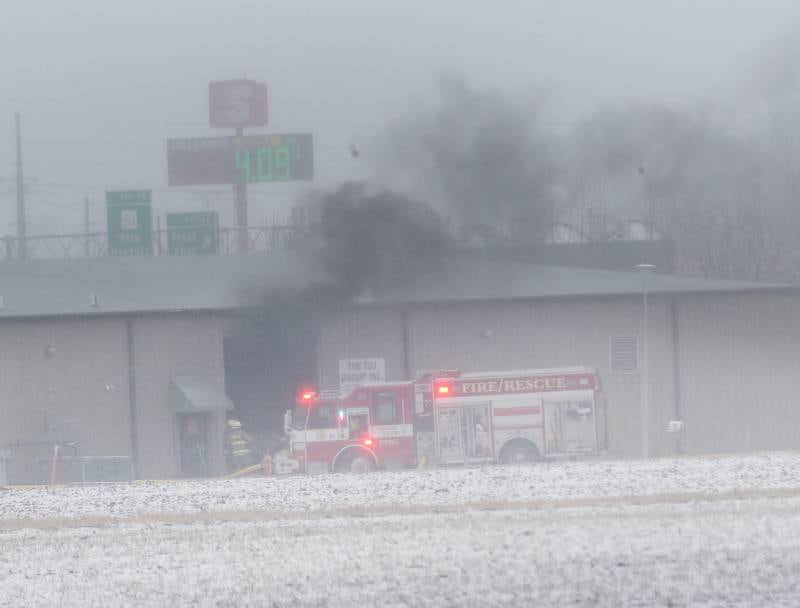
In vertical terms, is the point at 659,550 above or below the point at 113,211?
below

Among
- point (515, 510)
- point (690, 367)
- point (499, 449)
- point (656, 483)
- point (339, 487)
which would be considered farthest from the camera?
point (690, 367)

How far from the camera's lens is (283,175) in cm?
3659

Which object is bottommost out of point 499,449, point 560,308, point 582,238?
point 499,449

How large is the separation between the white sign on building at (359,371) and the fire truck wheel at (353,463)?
5.26 metres

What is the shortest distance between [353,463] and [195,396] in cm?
595

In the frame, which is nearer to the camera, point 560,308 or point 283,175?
point 560,308

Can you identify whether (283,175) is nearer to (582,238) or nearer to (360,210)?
(360,210)

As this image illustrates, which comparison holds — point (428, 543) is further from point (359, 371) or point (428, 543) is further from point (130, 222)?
point (130, 222)

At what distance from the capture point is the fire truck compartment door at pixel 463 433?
78.6 feet

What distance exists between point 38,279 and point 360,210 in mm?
10559

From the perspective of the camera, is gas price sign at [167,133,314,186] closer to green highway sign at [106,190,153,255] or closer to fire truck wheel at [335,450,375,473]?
green highway sign at [106,190,153,255]

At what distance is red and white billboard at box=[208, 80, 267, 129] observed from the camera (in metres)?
40.9

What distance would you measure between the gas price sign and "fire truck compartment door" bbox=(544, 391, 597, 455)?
589 inches

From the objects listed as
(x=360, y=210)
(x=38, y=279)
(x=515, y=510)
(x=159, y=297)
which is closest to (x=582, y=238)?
(x=360, y=210)
